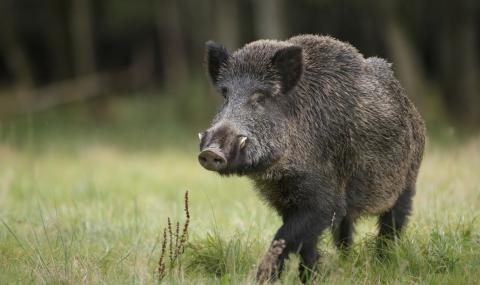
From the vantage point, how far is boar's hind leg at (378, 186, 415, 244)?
637 cm

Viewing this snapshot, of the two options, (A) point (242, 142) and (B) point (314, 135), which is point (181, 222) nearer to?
(B) point (314, 135)

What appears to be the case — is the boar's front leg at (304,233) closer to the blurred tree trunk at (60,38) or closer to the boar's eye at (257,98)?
the boar's eye at (257,98)

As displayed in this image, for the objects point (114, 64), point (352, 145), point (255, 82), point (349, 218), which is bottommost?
point (114, 64)

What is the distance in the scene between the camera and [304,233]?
5297 millimetres

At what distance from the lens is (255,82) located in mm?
5496

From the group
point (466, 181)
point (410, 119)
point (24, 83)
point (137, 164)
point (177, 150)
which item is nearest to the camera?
point (410, 119)

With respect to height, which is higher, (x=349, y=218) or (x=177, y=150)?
(x=349, y=218)

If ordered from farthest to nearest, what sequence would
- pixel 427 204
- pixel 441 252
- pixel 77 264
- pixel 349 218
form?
1. pixel 427 204
2. pixel 349 218
3. pixel 441 252
4. pixel 77 264

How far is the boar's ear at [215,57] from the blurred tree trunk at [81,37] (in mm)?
15482

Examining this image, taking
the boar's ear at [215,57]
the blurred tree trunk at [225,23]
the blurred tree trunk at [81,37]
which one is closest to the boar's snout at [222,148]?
the boar's ear at [215,57]

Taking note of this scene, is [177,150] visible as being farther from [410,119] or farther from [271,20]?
[410,119]

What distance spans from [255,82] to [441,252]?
165 cm

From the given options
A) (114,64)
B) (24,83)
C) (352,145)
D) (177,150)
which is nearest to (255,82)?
(352,145)

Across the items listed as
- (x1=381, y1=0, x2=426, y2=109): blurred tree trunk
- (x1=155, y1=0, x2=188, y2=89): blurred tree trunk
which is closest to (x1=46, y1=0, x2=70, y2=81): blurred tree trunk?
(x1=155, y1=0, x2=188, y2=89): blurred tree trunk
